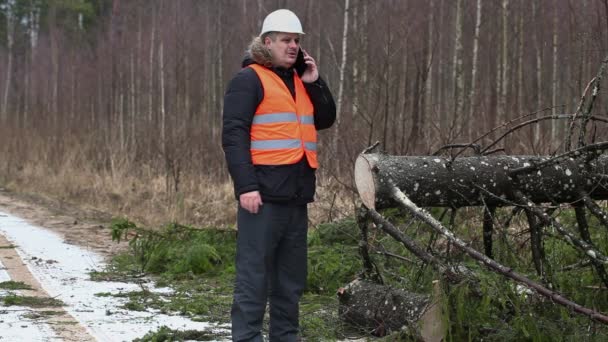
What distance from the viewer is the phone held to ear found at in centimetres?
521

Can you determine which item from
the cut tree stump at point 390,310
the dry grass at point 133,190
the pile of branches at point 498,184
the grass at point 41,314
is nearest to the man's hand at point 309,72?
the pile of branches at point 498,184

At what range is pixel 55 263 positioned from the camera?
8.95m

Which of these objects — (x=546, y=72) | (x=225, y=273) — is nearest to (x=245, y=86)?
(x=225, y=273)

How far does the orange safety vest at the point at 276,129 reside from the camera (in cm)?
496

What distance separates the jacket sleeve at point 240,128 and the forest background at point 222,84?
2.67 m

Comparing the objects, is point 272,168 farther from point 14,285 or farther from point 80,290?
point 14,285

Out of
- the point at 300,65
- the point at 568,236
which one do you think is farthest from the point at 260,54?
the point at 568,236

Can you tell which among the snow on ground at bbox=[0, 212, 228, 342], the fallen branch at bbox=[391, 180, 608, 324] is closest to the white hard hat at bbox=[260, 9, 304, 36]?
the fallen branch at bbox=[391, 180, 608, 324]

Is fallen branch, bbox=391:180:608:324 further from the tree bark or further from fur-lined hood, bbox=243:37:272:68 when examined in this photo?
fur-lined hood, bbox=243:37:272:68

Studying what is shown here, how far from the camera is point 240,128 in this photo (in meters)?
4.89

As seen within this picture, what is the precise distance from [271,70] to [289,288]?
1.24m

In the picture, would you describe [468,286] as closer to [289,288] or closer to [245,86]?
[289,288]

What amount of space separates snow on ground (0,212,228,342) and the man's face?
6.37 feet

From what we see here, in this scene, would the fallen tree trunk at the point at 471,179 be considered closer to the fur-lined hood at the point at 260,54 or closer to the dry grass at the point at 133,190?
the fur-lined hood at the point at 260,54
